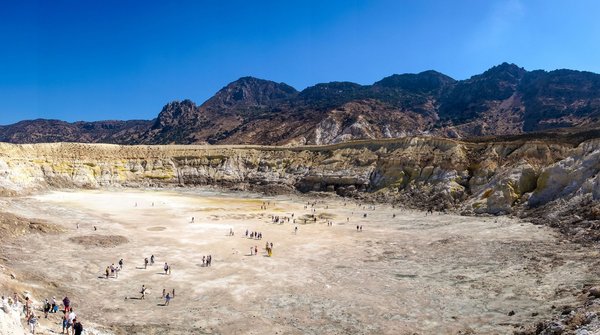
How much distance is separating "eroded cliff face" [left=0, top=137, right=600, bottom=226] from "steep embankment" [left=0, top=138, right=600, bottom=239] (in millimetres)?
159

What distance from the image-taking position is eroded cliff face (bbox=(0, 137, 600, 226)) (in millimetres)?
47562

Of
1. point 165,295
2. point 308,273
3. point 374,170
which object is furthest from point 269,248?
point 374,170

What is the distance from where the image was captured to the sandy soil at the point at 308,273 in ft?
66.3

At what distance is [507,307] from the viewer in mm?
21188

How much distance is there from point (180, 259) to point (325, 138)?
10190 centimetres

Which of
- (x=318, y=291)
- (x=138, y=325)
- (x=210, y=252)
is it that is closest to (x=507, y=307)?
(x=318, y=291)

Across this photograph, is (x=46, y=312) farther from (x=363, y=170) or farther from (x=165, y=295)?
(x=363, y=170)

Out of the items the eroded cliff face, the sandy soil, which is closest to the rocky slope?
the eroded cliff face

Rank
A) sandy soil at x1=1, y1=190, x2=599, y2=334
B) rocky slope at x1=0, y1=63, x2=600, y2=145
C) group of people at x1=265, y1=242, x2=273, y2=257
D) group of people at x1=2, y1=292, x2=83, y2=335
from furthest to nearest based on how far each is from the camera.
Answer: rocky slope at x1=0, y1=63, x2=600, y2=145 → group of people at x1=265, y1=242, x2=273, y2=257 → sandy soil at x1=1, y1=190, x2=599, y2=334 → group of people at x1=2, y1=292, x2=83, y2=335

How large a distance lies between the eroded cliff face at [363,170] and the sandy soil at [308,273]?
823cm

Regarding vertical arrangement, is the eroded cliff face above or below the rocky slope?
below

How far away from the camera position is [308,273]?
28125 millimetres

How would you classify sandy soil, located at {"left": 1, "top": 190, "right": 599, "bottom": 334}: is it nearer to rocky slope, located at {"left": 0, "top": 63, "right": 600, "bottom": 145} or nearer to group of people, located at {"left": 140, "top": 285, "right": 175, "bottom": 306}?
group of people, located at {"left": 140, "top": 285, "right": 175, "bottom": 306}

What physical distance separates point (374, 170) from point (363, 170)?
6.50 ft
